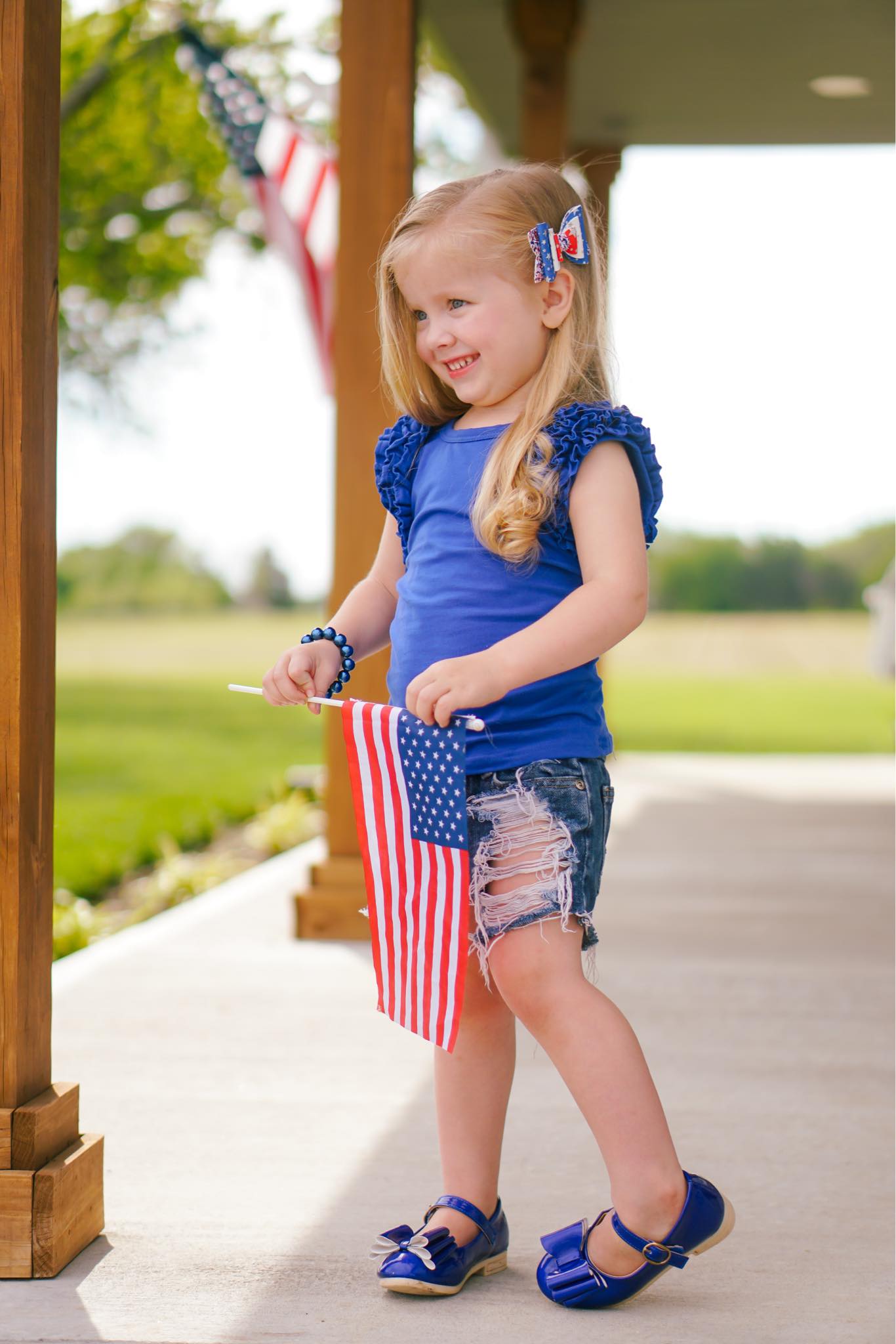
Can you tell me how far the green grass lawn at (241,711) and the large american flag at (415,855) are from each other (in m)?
3.96

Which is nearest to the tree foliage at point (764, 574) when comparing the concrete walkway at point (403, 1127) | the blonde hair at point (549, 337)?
the concrete walkway at point (403, 1127)

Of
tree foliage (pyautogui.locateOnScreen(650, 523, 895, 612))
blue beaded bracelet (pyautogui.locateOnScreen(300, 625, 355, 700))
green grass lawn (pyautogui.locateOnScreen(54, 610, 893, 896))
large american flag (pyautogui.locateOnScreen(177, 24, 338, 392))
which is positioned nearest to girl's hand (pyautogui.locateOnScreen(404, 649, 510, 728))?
blue beaded bracelet (pyautogui.locateOnScreen(300, 625, 355, 700))

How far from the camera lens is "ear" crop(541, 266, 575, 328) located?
191 cm

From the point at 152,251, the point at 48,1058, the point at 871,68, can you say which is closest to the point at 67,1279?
the point at 48,1058

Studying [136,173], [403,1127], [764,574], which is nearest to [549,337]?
[403,1127]

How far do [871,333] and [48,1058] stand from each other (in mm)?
25724

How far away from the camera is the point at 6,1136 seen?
192 cm

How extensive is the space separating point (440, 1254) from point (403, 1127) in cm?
68

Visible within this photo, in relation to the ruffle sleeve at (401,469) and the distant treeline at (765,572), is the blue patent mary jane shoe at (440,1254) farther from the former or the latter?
the distant treeline at (765,572)

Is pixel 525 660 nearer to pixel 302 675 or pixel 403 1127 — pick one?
pixel 302 675

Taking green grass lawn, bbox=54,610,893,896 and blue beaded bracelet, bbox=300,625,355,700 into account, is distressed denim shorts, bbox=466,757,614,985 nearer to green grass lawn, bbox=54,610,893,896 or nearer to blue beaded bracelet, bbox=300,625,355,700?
blue beaded bracelet, bbox=300,625,355,700

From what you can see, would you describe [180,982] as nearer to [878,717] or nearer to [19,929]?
[19,929]

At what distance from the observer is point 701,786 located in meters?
7.85

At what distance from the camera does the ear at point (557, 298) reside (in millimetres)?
Answer: 1907
